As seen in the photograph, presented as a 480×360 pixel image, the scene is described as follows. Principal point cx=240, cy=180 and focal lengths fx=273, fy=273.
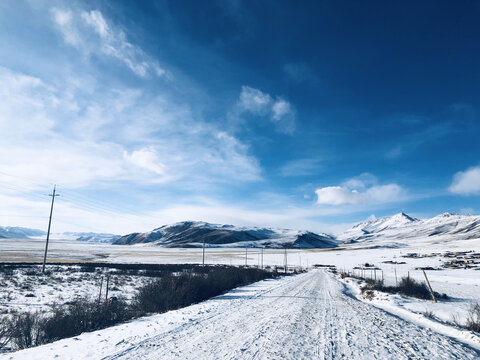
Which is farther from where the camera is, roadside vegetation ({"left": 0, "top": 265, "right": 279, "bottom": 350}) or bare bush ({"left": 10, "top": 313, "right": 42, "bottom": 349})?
roadside vegetation ({"left": 0, "top": 265, "right": 279, "bottom": 350})

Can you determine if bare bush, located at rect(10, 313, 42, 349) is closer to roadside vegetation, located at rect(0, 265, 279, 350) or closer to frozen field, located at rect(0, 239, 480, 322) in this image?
roadside vegetation, located at rect(0, 265, 279, 350)

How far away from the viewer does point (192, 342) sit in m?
8.06

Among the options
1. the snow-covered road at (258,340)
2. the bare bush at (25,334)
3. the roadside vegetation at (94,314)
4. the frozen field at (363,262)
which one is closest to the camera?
the snow-covered road at (258,340)

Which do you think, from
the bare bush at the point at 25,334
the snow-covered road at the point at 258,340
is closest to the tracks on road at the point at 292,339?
the snow-covered road at the point at 258,340

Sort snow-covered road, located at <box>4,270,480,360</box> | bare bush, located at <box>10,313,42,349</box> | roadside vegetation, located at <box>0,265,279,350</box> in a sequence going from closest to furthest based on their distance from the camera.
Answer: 1. snow-covered road, located at <box>4,270,480,360</box>
2. bare bush, located at <box>10,313,42,349</box>
3. roadside vegetation, located at <box>0,265,279,350</box>

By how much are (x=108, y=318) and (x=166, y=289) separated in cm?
489

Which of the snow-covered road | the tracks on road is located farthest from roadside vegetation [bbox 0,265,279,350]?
the tracks on road

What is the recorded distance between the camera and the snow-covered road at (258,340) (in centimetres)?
722

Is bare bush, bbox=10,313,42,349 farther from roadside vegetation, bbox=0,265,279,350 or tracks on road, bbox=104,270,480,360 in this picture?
tracks on road, bbox=104,270,480,360

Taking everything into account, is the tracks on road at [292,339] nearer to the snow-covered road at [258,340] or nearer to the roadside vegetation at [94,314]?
the snow-covered road at [258,340]

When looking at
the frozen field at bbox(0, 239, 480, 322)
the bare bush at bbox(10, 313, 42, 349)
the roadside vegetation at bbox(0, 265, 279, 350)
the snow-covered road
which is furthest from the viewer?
the frozen field at bbox(0, 239, 480, 322)

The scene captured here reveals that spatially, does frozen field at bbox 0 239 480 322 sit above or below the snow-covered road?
below

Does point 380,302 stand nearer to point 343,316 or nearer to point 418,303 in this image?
point 418,303

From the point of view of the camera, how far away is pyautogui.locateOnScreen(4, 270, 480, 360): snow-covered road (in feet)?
23.7
